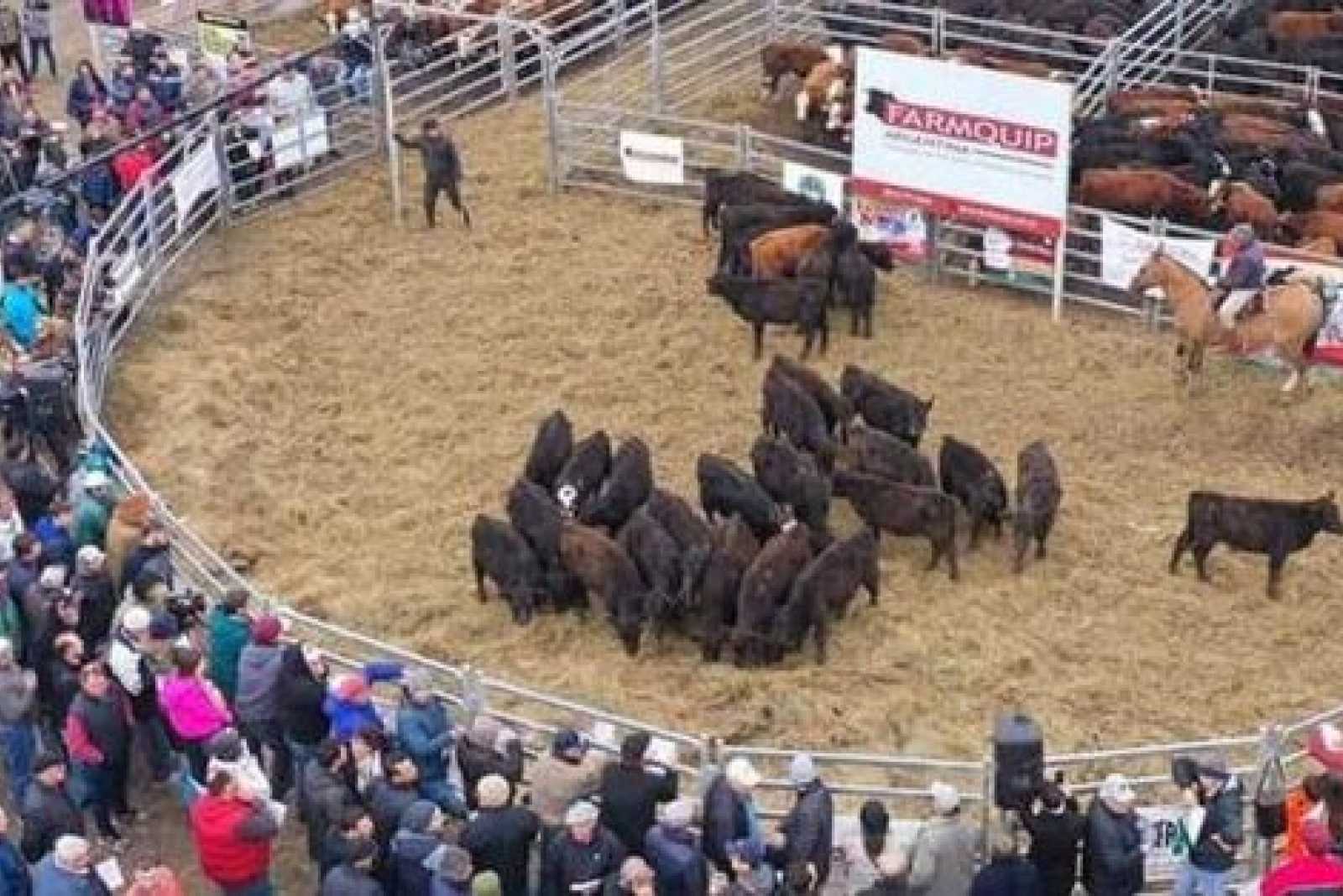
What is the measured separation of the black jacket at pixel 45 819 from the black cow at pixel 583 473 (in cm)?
493

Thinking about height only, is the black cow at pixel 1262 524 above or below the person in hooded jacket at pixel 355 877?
below

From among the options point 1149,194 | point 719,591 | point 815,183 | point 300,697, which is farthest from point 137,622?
point 1149,194

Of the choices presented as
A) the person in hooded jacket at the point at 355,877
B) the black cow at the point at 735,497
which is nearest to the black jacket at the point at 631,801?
the person in hooded jacket at the point at 355,877

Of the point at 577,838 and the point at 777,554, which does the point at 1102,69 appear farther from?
the point at 577,838

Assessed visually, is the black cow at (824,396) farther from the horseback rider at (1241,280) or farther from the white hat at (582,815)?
the white hat at (582,815)

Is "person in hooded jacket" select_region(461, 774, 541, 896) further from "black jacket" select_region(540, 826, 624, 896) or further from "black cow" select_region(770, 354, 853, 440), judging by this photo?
"black cow" select_region(770, 354, 853, 440)

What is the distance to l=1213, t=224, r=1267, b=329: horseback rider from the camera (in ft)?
59.8

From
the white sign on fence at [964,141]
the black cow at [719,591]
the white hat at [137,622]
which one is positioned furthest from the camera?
the white sign on fence at [964,141]

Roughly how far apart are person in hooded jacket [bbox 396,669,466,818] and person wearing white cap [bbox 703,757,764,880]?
4.40 feet

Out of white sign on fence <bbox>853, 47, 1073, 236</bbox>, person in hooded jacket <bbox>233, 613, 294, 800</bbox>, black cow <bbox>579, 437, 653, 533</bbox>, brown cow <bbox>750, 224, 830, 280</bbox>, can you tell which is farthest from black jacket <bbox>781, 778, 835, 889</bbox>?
white sign on fence <bbox>853, 47, 1073, 236</bbox>

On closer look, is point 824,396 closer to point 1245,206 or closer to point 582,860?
point 1245,206

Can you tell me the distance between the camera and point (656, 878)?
11.4 meters

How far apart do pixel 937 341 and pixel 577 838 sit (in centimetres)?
900

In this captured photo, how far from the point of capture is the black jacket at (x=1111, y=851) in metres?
11.6
